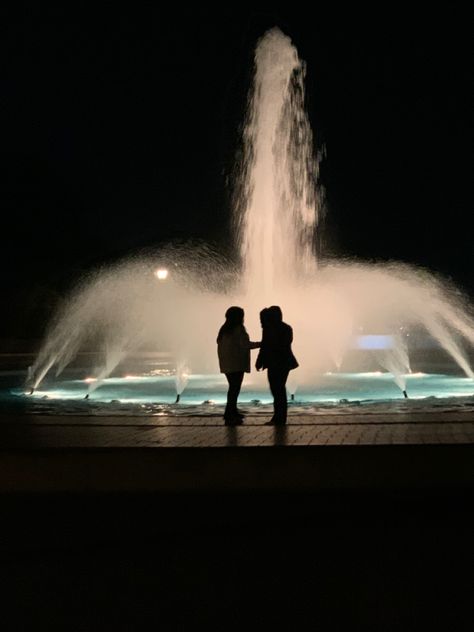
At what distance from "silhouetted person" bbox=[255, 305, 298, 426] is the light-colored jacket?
0.27 m

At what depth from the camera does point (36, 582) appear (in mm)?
5469

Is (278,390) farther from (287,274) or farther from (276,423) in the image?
(287,274)

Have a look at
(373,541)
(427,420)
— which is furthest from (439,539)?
(427,420)

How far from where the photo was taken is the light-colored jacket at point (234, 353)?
38.5 feet

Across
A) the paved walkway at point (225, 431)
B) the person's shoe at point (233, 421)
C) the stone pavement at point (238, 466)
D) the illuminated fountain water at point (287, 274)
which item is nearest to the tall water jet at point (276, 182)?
the illuminated fountain water at point (287, 274)

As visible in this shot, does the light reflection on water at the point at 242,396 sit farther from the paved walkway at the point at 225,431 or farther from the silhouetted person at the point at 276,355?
the silhouetted person at the point at 276,355

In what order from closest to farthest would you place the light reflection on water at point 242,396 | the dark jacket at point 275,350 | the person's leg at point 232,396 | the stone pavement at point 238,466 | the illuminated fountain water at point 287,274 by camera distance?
the stone pavement at point 238,466 < the dark jacket at point 275,350 < the person's leg at point 232,396 < the light reflection on water at point 242,396 < the illuminated fountain water at point 287,274

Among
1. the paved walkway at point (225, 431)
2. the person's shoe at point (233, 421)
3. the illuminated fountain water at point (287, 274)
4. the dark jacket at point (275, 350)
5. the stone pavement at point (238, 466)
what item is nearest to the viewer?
the stone pavement at point (238, 466)

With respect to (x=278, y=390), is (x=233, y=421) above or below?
below

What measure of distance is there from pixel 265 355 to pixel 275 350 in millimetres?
132

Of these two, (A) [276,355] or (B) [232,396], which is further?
(B) [232,396]

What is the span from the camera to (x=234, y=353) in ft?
38.5

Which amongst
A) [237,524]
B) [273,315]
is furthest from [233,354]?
[237,524]

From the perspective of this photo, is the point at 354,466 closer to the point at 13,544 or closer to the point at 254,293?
the point at 13,544
